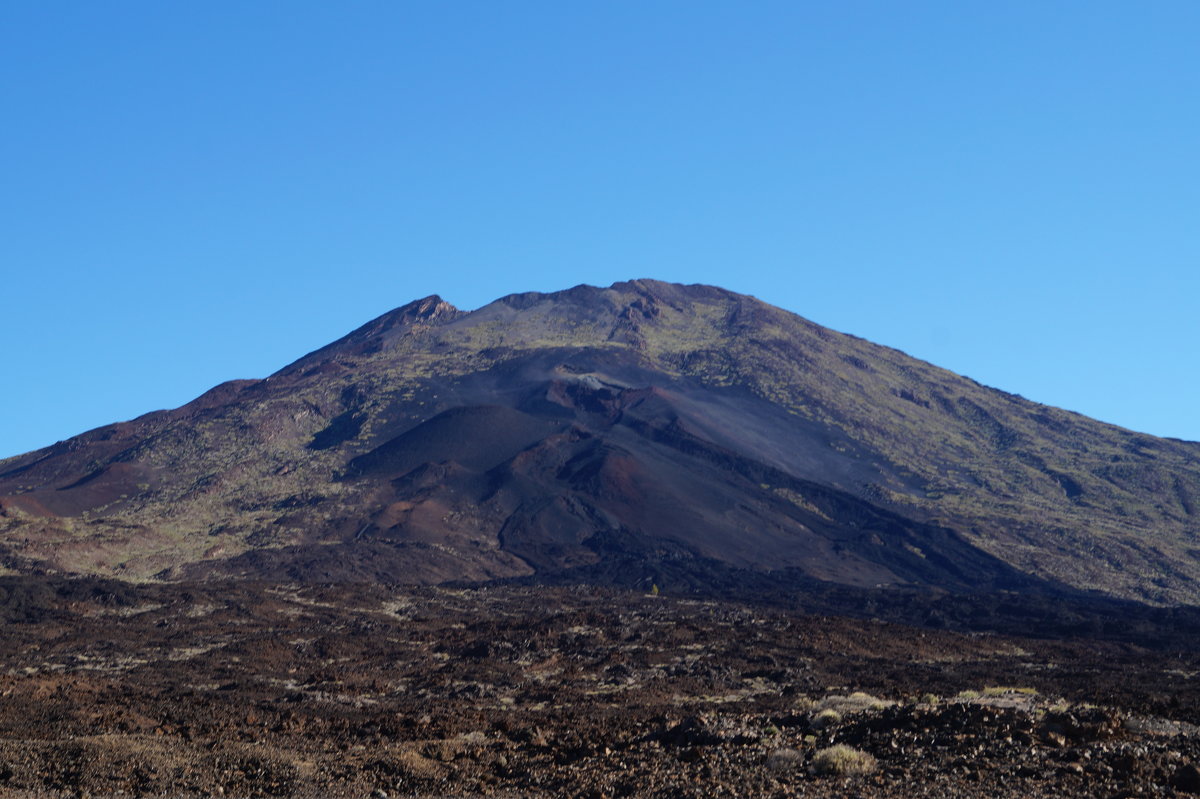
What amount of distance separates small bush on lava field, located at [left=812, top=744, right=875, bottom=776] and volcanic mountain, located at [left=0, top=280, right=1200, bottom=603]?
74007 millimetres

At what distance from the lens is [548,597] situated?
8025 centimetres

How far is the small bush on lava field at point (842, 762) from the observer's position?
61.7ft

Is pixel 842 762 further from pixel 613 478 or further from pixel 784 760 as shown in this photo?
pixel 613 478

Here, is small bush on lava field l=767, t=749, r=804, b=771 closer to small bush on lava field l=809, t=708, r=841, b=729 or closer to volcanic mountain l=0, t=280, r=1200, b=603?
small bush on lava field l=809, t=708, r=841, b=729

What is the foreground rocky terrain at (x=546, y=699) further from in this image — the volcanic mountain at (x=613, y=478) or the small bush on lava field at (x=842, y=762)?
the volcanic mountain at (x=613, y=478)

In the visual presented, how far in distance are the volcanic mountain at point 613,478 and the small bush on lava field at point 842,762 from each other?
74007mm

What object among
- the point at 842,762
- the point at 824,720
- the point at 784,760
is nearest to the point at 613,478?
the point at 824,720

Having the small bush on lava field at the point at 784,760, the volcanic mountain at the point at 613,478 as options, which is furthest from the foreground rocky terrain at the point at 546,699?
the volcanic mountain at the point at 613,478

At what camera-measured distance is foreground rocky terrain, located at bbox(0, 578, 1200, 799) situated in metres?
19.3

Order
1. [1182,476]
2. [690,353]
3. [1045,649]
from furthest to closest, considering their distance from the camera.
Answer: [690,353], [1182,476], [1045,649]

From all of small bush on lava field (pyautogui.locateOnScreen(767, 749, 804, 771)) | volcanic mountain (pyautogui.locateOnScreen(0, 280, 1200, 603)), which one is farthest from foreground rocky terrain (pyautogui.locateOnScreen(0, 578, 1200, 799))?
volcanic mountain (pyautogui.locateOnScreen(0, 280, 1200, 603))

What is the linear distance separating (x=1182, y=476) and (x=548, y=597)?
108206 mm

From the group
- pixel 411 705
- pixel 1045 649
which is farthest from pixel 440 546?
pixel 411 705

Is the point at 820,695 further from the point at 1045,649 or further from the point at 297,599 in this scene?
the point at 297,599
